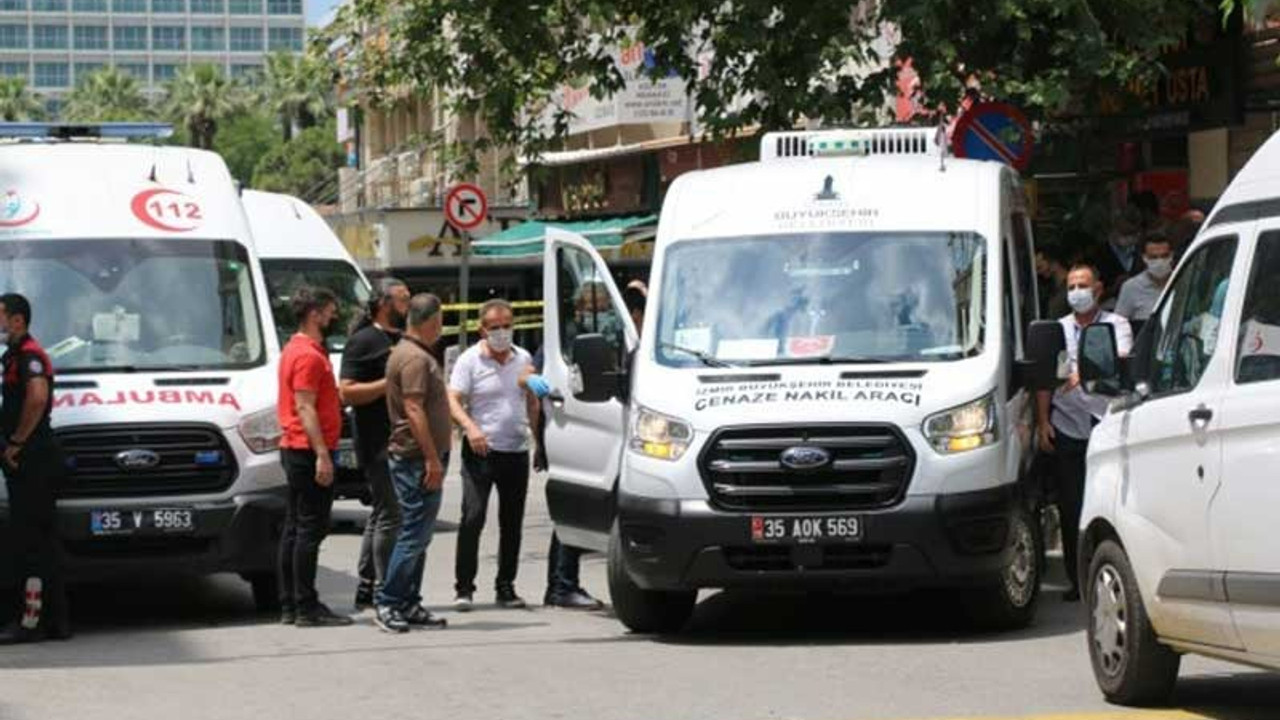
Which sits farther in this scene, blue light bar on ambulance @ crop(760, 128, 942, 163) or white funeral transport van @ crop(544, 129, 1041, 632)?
blue light bar on ambulance @ crop(760, 128, 942, 163)

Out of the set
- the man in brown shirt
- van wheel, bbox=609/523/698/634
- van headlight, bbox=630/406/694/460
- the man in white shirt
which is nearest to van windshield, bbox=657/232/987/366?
van headlight, bbox=630/406/694/460

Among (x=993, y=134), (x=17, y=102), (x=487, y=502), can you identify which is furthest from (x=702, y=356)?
(x=17, y=102)

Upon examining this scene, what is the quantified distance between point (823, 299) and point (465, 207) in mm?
17841

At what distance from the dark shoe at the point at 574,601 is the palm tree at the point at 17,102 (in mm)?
136033

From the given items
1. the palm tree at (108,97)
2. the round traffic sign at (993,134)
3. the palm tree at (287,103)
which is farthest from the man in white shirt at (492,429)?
the palm tree at (108,97)

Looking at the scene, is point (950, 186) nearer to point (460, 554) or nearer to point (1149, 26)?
point (460, 554)

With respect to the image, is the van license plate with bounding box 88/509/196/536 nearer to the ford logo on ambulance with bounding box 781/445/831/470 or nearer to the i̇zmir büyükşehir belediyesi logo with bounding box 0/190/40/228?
the i̇zmir büyükşehir belediyesi logo with bounding box 0/190/40/228

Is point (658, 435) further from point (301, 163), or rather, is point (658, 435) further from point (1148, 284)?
point (301, 163)

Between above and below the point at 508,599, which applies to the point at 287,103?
above

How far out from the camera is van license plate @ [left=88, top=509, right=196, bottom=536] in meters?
14.6

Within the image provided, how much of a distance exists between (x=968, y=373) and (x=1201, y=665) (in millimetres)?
2000

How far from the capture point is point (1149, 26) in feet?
65.6

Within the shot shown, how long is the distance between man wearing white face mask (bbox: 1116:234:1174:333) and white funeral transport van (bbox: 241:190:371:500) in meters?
9.15

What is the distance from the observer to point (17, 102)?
497 ft
